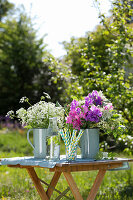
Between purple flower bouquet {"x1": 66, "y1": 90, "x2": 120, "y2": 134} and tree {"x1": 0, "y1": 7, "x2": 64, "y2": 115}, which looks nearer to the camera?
purple flower bouquet {"x1": 66, "y1": 90, "x2": 120, "y2": 134}

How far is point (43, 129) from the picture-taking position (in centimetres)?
263

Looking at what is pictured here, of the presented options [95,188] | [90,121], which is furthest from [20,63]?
[95,188]

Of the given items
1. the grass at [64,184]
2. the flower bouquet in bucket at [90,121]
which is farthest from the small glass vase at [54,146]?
the grass at [64,184]

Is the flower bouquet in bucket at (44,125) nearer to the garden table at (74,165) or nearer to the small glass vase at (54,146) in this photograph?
the small glass vase at (54,146)

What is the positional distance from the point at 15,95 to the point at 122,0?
823 cm

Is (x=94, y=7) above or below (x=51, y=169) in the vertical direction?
above

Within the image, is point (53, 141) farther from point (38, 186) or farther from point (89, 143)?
point (38, 186)

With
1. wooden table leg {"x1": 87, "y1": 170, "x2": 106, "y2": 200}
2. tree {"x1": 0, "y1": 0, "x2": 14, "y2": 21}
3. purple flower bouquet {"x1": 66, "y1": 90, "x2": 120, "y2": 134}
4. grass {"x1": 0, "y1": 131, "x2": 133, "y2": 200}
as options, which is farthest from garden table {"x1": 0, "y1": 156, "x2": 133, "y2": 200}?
tree {"x1": 0, "y1": 0, "x2": 14, "y2": 21}

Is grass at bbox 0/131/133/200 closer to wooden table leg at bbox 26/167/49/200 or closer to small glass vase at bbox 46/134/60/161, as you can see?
wooden table leg at bbox 26/167/49/200

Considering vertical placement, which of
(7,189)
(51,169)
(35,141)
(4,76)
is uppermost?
(4,76)

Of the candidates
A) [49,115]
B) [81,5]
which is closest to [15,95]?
[81,5]

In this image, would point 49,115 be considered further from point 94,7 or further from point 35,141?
point 94,7

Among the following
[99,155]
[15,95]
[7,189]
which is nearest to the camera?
[99,155]

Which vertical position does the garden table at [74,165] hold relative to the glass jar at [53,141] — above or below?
below
